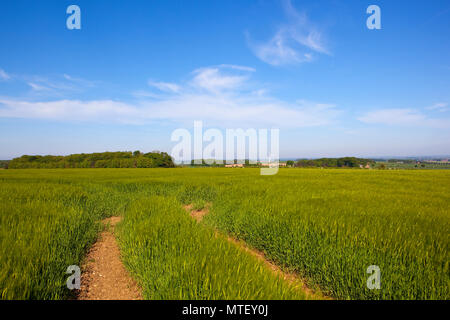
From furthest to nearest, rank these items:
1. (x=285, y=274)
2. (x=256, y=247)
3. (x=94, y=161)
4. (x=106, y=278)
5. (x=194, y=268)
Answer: (x=94, y=161)
(x=256, y=247)
(x=285, y=274)
(x=106, y=278)
(x=194, y=268)

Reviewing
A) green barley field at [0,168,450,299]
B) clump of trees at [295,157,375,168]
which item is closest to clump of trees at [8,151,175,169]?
clump of trees at [295,157,375,168]

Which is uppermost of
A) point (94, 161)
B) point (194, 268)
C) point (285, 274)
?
point (94, 161)

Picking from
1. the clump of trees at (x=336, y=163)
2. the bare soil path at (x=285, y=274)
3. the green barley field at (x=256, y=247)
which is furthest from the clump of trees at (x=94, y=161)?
the bare soil path at (x=285, y=274)

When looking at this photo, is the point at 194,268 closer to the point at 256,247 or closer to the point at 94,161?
the point at 256,247

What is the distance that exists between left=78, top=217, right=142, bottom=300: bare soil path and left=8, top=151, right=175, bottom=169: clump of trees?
171ft

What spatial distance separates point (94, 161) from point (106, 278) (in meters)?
62.2

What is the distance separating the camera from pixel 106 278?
3.51m

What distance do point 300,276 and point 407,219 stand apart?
2.94m

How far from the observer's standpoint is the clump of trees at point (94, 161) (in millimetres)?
50469

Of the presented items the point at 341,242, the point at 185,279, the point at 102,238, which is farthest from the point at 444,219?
the point at 102,238

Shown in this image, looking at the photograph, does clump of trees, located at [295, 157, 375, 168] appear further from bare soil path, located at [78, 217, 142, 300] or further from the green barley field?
bare soil path, located at [78, 217, 142, 300]

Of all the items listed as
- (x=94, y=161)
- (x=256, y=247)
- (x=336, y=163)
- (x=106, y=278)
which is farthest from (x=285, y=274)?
(x=336, y=163)

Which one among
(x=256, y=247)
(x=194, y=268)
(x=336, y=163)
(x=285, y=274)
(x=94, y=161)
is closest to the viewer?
(x=194, y=268)
